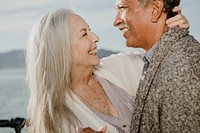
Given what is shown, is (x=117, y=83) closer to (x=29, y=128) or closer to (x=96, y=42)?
(x=96, y=42)

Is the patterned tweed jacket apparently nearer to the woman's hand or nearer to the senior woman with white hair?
the woman's hand

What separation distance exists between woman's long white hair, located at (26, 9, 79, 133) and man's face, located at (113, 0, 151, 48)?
1.17 feet

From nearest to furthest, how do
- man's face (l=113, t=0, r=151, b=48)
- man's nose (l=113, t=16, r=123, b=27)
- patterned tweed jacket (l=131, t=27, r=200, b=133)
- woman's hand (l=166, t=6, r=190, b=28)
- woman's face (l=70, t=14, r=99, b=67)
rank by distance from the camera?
1. patterned tweed jacket (l=131, t=27, r=200, b=133)
2. woman's hand (l=166, t=6, r=190, b=28)
3. man's face (l=113, t=0, r=151, b=48)
4. man's nose (l=113, t=16, r=123, b=27)
5. woman's face (l=70, t=14, r=99, b=67)

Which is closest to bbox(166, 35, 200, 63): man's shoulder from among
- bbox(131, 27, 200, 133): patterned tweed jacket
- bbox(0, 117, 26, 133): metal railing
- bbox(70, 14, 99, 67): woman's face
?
bbox(131, 27, 200, 133): patterned tweed jacket

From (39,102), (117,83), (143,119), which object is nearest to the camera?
(143,119)

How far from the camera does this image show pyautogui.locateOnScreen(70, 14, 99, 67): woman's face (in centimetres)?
297

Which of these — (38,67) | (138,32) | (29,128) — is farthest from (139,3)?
(29,128)

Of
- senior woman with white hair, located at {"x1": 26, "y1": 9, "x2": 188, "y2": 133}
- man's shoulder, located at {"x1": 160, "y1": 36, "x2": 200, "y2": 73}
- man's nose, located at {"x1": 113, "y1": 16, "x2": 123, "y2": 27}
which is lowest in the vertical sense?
senior woman with white hair, located at {"x1": 26, "y1": 9, "x2": 188, "y2": 133}

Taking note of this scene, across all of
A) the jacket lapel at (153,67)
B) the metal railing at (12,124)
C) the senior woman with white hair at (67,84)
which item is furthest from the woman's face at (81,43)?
the metal railing at (12,124)

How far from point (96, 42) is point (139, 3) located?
583 mm

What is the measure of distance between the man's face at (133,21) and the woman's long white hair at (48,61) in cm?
36

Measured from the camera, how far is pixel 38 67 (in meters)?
2.94

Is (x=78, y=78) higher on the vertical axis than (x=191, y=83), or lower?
lower

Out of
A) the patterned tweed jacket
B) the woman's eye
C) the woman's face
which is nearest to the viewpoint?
the patterned tweed jacket
